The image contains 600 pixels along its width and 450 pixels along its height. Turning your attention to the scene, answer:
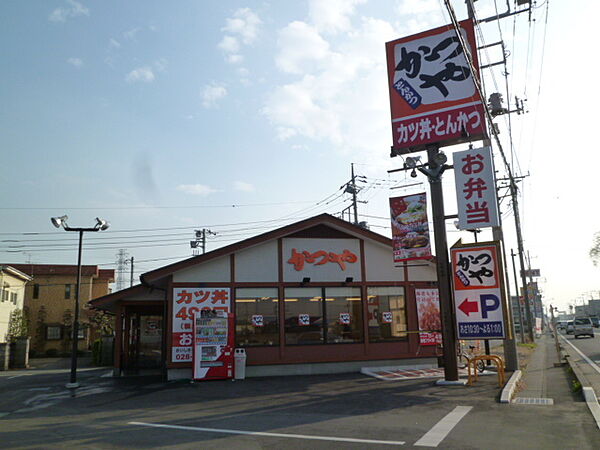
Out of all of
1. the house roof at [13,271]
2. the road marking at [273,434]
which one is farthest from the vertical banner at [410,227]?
the house roof at [13,271]

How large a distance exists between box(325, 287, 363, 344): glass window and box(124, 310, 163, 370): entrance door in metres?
8.23

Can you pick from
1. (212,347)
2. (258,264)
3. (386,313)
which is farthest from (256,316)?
(386,313)

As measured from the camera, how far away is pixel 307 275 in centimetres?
1711

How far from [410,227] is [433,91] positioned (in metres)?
4.08

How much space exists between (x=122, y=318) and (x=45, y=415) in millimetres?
9188

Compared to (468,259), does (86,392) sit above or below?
below

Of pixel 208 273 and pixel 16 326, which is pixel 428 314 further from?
pixel 16 326

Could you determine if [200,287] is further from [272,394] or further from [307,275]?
[272,394]

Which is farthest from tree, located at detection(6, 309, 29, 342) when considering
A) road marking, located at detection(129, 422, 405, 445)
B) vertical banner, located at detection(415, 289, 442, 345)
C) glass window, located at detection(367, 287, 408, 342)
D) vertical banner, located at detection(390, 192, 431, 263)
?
vertical banner, located at detection(390, 192, 431, 263)

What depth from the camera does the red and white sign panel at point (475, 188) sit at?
12742mm

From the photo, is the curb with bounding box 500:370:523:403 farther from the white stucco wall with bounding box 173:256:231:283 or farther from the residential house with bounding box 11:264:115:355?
the residential house with bounding box 11:264:115:355

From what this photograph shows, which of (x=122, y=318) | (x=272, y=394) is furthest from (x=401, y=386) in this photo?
(x=122, y=318)

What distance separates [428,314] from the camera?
1780cm

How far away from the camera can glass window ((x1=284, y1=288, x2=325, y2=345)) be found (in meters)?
16.7
